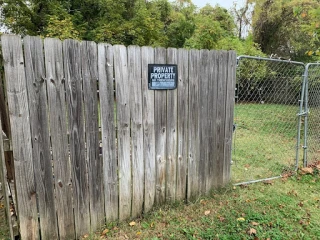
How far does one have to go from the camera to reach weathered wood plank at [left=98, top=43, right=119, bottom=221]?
242 cm

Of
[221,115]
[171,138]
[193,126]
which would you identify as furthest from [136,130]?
[221,115]

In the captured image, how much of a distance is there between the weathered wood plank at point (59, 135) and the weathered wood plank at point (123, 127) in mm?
517

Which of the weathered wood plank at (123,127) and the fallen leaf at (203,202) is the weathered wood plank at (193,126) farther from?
the weathered wood plank at (123,127)

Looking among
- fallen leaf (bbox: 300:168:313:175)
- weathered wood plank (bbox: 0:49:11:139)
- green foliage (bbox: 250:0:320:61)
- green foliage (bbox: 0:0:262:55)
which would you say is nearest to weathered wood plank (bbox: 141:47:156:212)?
weathered wood plank (bbox: 0:49:11:139)

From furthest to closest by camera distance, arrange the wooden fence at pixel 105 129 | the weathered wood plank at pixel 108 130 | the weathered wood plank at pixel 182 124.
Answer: the weathered wood plank at pixel 182 124 → the weathered wood plank at pixel 108 130 → the wooden fence at pixel 105 129

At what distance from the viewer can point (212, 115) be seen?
3.13 meters

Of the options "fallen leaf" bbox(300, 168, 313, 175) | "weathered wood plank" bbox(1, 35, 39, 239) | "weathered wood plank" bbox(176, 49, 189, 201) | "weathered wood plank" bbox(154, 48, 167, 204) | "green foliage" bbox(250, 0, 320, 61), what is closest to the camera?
"weathered wood plank" bbox(1, 35, 39, 239)

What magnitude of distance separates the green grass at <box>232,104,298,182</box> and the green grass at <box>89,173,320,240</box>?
640 mm

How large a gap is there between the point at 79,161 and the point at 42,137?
1.35 feet

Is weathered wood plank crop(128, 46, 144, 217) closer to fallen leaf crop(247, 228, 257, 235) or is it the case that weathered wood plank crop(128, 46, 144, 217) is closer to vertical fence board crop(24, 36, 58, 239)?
vertical fence board crop(24, 36, 58, 239)

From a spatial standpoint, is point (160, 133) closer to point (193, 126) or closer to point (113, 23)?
point (193, 126)

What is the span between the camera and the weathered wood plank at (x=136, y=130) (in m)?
2.55

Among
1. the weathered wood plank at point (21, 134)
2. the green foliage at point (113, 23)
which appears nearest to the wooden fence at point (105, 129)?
the weathered wood plank at point (21, 134)

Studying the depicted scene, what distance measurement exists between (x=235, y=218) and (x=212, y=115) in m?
1.23
